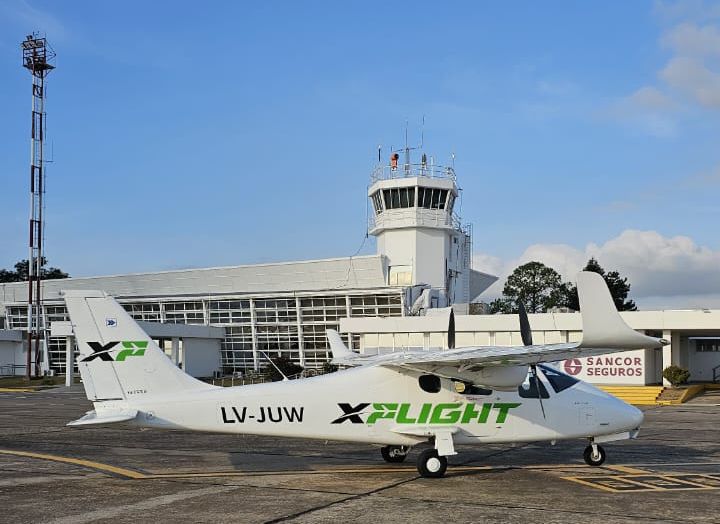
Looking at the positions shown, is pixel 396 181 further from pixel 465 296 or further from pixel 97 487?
pixel 97 487

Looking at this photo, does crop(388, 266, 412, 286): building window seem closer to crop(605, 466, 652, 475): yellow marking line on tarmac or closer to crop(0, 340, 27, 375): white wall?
crop(0, 340, 27, 375): white wall

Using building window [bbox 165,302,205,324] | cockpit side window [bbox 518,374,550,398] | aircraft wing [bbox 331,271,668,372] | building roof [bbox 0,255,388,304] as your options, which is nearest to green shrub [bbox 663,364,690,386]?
building roof [bbox 0,255,388,304]

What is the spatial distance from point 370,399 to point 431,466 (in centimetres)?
194

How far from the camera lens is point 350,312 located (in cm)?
6981

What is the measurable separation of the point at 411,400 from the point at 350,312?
53219 mm

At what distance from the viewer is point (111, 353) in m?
15.7

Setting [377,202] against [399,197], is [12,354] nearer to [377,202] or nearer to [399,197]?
[377,202]

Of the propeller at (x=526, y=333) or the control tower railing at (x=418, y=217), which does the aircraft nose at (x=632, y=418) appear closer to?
the propeller at (x=526, y=333)

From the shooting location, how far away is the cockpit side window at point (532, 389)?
55.3 ft

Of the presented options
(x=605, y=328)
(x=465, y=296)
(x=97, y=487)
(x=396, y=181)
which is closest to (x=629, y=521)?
(x=605, y=328)

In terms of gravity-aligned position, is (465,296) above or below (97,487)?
above

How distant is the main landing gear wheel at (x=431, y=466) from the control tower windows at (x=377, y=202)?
183 ft

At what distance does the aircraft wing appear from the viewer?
11883 millimetres

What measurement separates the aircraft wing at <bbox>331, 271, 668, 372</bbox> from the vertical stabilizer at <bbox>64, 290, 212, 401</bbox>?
4.89 meters
